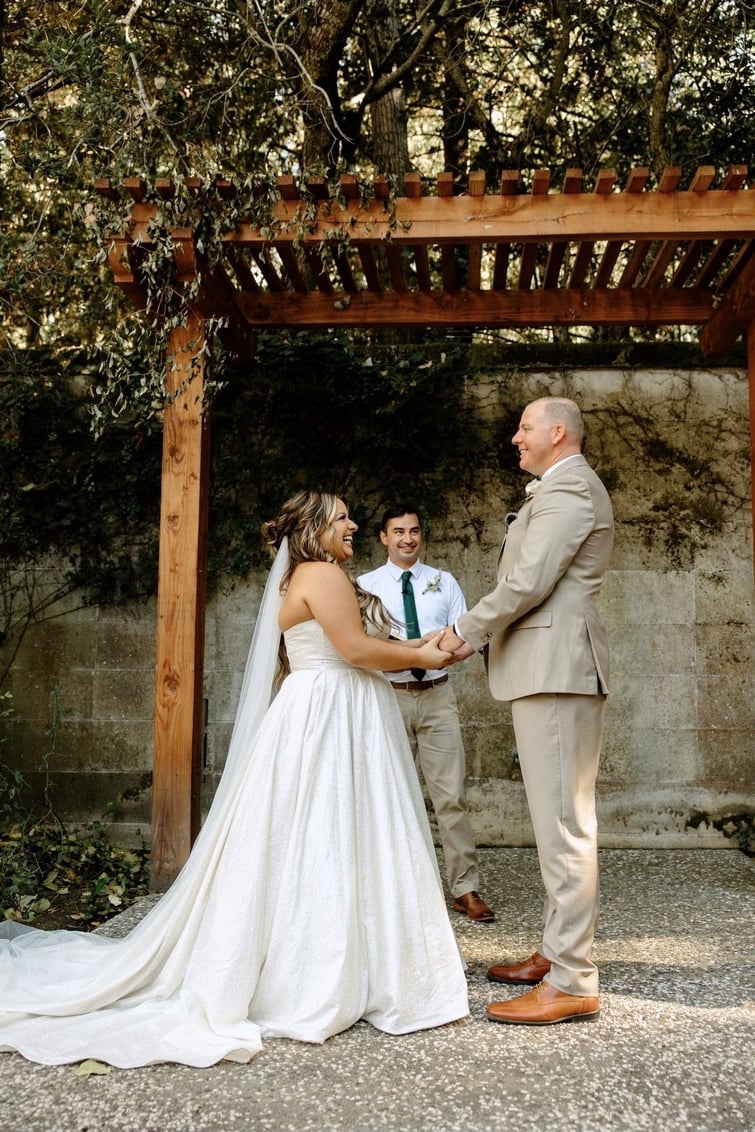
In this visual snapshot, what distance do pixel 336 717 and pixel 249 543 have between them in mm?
2730

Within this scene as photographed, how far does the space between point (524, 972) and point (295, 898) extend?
2.88 feet

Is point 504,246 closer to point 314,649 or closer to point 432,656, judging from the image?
point 432,656

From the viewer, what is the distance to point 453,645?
3.14 m

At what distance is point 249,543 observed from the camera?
5531mm

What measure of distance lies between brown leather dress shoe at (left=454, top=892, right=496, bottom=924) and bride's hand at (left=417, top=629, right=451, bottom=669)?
1367 mm

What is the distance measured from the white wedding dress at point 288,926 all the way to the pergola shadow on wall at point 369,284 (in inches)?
53.0

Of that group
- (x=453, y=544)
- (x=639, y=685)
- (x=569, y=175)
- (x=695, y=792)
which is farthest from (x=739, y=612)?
(x=569, y=175)

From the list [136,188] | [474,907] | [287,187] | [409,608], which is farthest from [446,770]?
[136,188]

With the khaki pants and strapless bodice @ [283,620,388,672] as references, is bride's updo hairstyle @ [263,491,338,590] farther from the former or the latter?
the khaki pants

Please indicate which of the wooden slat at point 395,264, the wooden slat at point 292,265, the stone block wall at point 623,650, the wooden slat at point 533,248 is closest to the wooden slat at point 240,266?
A: the wooden slat at point 292,265

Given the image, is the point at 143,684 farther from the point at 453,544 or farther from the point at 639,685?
the point at 639,685

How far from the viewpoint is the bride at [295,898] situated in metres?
2.62

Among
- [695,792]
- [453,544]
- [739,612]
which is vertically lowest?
[695,792]

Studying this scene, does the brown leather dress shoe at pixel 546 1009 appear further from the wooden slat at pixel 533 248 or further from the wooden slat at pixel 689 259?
the wooden slat at pixel 689 259
